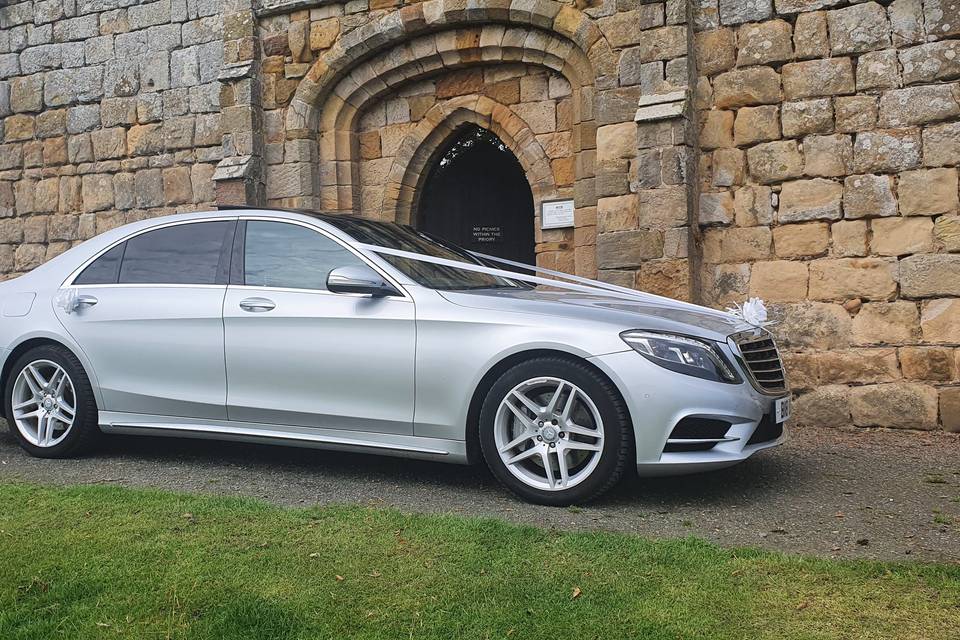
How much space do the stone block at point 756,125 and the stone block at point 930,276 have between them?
62.9 inches

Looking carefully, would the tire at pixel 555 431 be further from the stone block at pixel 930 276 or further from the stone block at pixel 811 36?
the stone block at pixel 811 36

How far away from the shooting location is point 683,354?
4.49m

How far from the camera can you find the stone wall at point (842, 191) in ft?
24.2

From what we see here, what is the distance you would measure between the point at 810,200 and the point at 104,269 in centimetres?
576

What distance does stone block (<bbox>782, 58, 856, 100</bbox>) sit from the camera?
7.68 m

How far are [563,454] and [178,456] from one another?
279 centimetres

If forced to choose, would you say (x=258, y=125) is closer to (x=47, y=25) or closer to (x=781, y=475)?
(x=47, y=25)

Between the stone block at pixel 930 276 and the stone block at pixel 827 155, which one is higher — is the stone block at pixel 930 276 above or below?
below

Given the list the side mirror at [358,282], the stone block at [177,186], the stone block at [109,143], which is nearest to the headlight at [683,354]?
the side mirror at [358,282]

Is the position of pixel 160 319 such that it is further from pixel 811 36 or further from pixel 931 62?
pixel 931 62

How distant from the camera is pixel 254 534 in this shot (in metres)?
3.86

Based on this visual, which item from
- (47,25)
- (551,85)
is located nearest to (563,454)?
(551,85)

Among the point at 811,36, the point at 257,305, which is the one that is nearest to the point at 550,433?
the point at 257,305

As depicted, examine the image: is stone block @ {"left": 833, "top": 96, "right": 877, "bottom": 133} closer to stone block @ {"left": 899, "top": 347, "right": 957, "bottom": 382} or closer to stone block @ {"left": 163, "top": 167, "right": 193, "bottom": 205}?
stone block @ {"left": 899, "top": 347, "right": 957, "bottom": 382}
